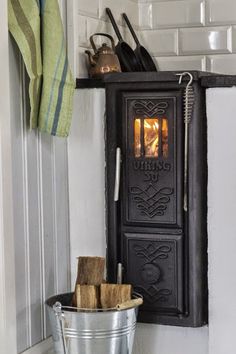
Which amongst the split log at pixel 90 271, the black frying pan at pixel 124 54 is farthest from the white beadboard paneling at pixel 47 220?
the black frying pan at pixel 124 54

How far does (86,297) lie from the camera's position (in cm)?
213

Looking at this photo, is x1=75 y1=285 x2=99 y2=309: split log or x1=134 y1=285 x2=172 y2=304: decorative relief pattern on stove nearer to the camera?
x1=75 y1=285 x2=99 y2=309: split log

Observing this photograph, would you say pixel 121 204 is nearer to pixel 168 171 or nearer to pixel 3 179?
pixel 168 171

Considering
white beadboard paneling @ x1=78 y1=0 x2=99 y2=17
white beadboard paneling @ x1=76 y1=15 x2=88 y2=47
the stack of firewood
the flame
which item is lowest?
the stack of firewood

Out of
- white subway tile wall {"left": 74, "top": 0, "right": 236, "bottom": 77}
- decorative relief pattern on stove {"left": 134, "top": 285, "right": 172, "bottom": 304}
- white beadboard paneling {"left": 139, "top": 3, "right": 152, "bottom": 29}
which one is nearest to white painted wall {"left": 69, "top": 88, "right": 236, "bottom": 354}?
decorative relief pattern on stove {"left": 134, "top": 285, "right": 172, "bottom": 304}

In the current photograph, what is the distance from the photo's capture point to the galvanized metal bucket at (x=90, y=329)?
6.75ft

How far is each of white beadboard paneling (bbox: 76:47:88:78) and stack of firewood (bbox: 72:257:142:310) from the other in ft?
1.97

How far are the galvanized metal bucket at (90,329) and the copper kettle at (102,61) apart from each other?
0.75 m

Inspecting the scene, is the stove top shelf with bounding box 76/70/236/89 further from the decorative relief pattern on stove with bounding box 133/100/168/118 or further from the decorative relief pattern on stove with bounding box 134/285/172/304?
the decorative relief pattern on stove with bounding box 134/285/172/304

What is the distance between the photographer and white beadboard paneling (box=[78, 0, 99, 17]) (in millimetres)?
2385

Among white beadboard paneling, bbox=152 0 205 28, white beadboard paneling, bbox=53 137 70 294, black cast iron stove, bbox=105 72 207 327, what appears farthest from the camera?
white beadboard paneling, bbox=152 0 205 28

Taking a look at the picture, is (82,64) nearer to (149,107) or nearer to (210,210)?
(149,107)

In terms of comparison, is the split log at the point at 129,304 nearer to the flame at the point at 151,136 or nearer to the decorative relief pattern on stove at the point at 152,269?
the decorative relief pattern on stove at the point at 152,269

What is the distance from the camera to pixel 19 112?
2.13m
